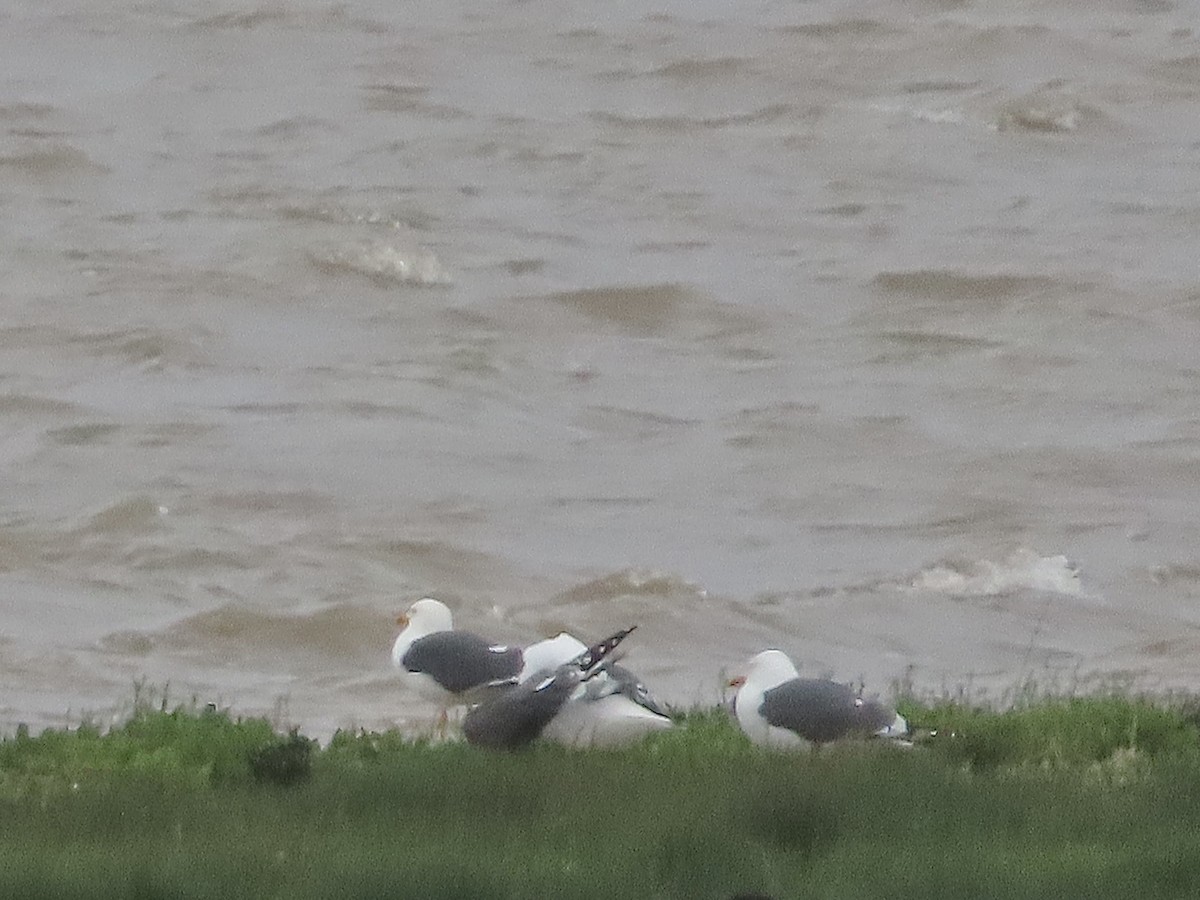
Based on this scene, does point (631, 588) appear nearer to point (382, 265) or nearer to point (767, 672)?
point (767, 672)

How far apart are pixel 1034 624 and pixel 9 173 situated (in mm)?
13951

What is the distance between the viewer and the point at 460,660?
422 inches

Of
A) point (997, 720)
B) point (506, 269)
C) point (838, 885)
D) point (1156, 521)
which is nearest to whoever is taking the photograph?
point (838, 885)

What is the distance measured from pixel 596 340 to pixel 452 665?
12372mm

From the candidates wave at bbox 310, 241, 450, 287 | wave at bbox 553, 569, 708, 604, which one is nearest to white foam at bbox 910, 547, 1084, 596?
wave at bbox 553, 569, 708, 604

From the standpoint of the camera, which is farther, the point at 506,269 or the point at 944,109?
the point at 944,109

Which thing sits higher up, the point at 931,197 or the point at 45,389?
the point at 931,197

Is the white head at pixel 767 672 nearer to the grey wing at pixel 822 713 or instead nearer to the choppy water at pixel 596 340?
the grey wing at pixel 822 713

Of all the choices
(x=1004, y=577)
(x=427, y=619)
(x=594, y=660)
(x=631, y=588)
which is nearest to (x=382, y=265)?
(x=631, y=588)

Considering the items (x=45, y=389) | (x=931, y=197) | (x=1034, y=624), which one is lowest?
(x=1034, y=624)

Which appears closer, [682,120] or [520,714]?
[520,714]

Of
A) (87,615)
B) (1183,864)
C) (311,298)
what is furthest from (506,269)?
(1183,864)

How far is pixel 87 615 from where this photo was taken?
15594mm

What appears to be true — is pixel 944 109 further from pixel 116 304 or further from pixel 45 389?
pixel 45 389
